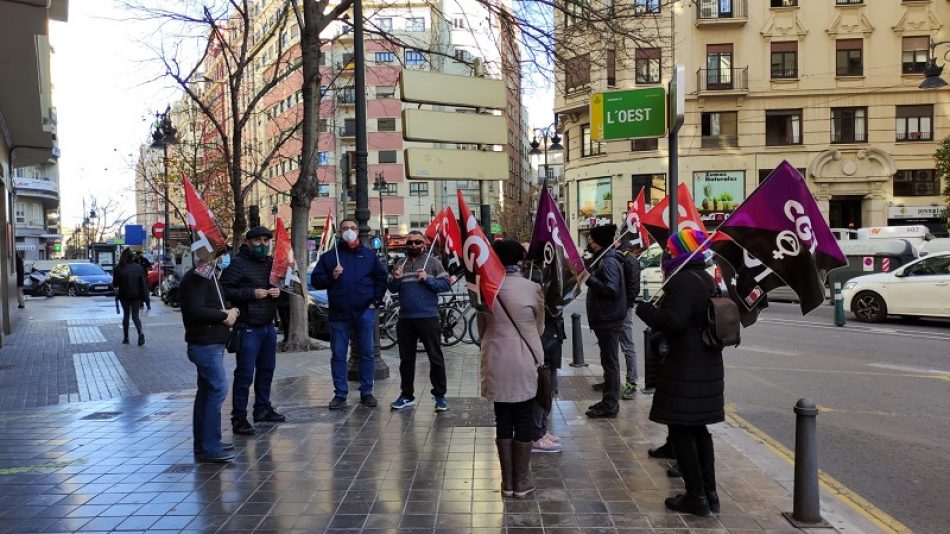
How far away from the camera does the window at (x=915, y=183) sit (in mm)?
34469

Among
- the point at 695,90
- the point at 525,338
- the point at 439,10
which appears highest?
the point at 695,90

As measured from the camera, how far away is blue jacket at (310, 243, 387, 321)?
7770 millimetres

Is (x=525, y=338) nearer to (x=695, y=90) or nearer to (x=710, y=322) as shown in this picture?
(x=710, y=322)

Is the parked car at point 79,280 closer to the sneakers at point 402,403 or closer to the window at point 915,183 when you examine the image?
the sneakers at point 402,403

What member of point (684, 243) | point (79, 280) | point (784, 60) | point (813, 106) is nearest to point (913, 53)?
point (813, 106)

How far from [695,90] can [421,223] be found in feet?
98.3

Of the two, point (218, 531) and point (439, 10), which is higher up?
point (439, 10)

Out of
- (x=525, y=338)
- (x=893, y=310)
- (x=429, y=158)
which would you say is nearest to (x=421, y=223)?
(x=893, y=310)

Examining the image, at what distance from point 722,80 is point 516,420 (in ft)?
115

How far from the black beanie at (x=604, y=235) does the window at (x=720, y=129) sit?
3153 cm

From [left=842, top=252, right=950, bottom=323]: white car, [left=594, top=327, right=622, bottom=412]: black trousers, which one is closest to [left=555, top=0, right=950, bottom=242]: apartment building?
[left=842, top=252, right=950, bottom=323]: white car

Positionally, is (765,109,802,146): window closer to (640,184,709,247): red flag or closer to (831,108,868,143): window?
(831,108,868,143): window

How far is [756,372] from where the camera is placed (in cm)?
1030

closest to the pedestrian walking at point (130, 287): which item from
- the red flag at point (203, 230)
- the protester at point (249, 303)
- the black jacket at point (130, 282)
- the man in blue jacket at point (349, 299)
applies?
the black jacket at point (130, 282)
